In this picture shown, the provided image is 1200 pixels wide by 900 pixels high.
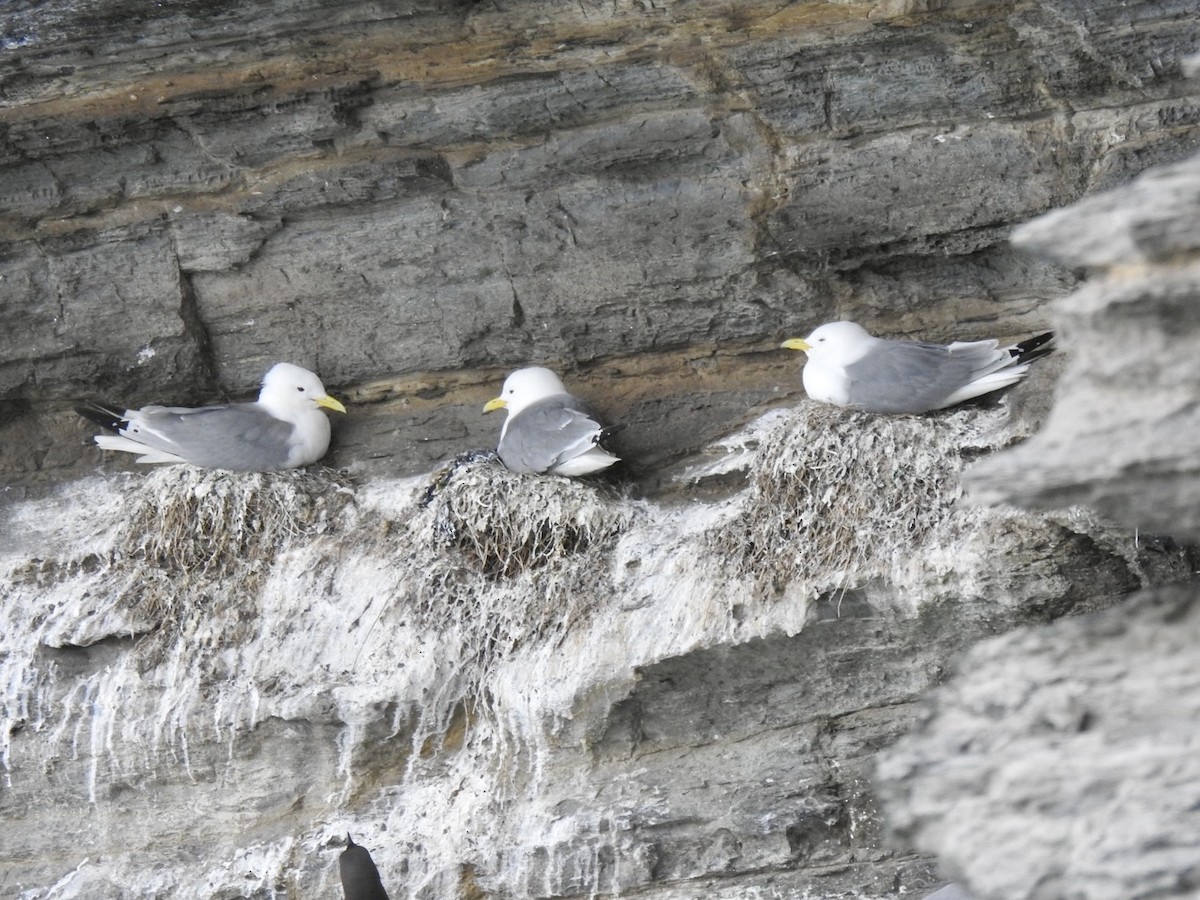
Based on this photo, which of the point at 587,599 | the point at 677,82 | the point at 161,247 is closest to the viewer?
the point at 587,599

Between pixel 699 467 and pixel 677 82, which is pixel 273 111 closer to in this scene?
pixel 677 82

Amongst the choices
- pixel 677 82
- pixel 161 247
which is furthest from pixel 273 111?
pixel 677 82

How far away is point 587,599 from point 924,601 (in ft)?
4.73

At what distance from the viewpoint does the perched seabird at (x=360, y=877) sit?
5594 mm

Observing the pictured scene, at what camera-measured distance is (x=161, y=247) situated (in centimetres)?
737

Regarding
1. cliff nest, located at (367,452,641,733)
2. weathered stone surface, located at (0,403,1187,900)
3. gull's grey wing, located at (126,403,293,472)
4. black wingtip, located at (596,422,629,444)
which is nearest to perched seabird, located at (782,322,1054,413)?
weathered stone surface, located at (0,403,1187,900)

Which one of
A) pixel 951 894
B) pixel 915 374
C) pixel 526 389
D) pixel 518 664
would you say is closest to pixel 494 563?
pixel 518 664

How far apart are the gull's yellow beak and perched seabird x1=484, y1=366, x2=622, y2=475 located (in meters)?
0.83

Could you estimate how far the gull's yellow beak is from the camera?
288 inches

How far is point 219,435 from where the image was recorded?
7199mm

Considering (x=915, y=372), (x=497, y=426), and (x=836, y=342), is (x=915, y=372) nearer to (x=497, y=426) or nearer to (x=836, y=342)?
(x=836, y=342)

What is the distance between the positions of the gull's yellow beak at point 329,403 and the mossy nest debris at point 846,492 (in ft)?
6.80

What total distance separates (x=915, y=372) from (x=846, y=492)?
0.64 metres

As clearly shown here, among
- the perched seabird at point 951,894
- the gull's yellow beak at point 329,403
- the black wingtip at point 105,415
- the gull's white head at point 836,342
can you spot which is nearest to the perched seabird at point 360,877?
the perched seabird at point 951,894
